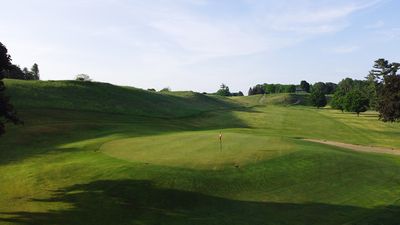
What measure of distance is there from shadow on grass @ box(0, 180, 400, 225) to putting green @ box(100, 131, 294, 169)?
18.0 feet

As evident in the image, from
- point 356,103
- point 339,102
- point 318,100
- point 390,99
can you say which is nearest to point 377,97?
point 356,103

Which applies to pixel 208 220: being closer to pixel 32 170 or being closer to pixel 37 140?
pixel 32 170

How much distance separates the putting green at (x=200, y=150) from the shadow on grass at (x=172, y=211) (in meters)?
5.47

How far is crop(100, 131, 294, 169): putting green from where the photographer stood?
31.6 meters

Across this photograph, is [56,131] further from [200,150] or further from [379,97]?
[379,97]

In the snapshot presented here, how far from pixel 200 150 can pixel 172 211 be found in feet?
40.5

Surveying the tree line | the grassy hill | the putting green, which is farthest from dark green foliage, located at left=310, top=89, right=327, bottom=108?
the putting green

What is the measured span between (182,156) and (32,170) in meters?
12.2

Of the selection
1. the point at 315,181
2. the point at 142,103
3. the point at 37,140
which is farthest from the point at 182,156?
the point at 142,103

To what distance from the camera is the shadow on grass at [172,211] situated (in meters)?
22.0

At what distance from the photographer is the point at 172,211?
2352 centimetres

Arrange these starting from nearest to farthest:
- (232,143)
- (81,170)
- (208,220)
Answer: (208,220)
(81,170)
(232,143)

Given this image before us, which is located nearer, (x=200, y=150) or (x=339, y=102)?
(x=200, y=150)

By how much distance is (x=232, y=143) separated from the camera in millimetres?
38688
